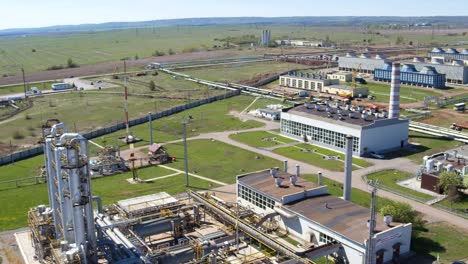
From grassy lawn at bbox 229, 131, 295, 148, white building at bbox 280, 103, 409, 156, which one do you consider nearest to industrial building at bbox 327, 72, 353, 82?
white building at bbox 280, 103, 409, 156

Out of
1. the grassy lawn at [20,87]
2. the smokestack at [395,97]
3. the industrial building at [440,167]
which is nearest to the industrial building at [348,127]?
the smokestack at [395,97]

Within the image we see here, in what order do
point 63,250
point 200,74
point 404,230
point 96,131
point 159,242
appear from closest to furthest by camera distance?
point 63,250, point 404,230, point 159,242, point 96,131, point 200,74

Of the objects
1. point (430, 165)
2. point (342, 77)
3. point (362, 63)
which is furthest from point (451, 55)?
point (430, 165)

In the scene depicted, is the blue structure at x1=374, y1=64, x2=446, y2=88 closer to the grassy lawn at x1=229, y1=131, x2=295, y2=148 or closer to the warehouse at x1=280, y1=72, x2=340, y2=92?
the warehouse at x1=280, y1=72, x2=340, y2=92

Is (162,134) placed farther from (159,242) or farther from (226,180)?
(159,242)

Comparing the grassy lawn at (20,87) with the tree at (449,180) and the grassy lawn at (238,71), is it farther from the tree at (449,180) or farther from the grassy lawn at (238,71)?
the tree at (449,180)

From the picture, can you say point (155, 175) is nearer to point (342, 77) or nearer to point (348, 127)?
point (348, 127)

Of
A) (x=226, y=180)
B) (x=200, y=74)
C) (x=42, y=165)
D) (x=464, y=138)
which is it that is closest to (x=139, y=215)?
(x=226, y=180)
